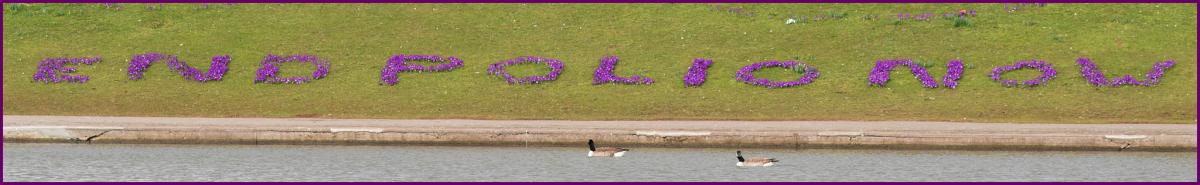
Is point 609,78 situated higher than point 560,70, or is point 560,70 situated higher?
point 560,70

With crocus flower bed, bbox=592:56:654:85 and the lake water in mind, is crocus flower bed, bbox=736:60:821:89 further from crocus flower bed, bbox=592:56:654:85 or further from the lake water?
the lake water

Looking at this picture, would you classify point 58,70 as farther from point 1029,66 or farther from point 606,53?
point 1029,66

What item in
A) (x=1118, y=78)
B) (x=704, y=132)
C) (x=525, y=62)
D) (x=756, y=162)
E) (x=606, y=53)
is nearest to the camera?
Result: (x=756, y=162)

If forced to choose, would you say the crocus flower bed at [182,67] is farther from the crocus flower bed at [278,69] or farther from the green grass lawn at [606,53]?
the crocus flower bed at [278,69]

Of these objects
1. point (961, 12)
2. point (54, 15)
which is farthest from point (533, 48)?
point (54, 15)

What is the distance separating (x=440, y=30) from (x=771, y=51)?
34.9ft

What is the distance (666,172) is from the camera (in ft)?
93.4

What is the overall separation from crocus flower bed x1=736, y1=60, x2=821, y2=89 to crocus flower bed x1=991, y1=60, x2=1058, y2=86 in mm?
4661

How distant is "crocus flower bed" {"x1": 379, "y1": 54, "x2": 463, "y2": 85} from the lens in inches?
1852

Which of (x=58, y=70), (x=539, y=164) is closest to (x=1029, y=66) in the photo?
(x=539, y=164)

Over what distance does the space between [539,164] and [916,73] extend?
1918cm

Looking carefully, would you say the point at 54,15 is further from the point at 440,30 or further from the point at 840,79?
the point at 840,79

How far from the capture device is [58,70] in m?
48.5

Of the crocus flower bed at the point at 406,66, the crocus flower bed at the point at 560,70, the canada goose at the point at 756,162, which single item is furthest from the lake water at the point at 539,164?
the crocus flower bed at the point at 406,66
